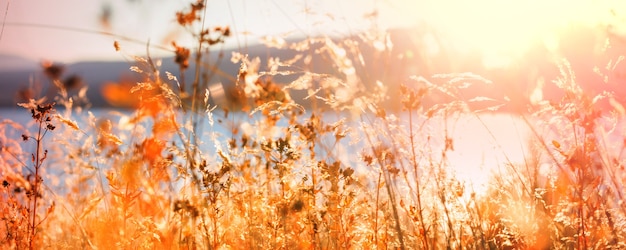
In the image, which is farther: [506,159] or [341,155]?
[341,155]

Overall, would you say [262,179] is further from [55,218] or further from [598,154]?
[55,218]

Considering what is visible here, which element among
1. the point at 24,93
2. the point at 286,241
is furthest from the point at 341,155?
the point at 24,93

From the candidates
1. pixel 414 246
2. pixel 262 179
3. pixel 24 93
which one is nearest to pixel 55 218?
pixel 24 93

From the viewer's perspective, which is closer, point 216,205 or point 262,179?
point 216,205

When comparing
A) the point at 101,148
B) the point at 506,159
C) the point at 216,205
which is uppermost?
the point at 101,148

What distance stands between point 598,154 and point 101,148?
2299mm

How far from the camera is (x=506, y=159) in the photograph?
90.8 inches

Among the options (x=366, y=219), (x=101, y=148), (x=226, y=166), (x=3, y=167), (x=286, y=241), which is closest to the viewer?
(x=226, y=166)

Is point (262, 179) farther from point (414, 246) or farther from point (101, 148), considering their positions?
point (101, 148)

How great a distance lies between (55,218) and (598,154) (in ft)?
10.9

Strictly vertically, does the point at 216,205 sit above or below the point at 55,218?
below

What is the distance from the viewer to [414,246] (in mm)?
2443

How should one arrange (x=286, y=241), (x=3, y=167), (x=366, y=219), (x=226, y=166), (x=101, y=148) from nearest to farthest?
(x=226, y=166), (x=286, y=241), (x=366, y=219), (x=3, y=167), (x=101, y=148)

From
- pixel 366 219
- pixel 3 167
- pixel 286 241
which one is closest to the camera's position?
pixel 286 241
